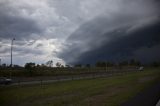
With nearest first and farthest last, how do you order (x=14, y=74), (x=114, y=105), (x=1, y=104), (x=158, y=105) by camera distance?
(x=158, y=105) < (x=114, y=105) < (x=1, y=104) < (x=14, y=74)

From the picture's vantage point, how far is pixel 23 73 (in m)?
65.2

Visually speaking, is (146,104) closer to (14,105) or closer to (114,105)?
(114,105)

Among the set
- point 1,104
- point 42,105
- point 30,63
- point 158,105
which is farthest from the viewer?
point 30,63

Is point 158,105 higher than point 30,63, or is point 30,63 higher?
point 30,63

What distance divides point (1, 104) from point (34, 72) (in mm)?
49865

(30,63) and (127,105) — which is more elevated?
(30,63)

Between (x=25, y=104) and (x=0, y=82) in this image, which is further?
(x=0, y=82)

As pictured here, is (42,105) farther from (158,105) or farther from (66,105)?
(158,105)

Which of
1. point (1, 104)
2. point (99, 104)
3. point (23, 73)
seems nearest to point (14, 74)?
point (23, 73)

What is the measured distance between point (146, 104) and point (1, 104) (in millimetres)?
11149

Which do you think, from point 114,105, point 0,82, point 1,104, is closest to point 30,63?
point 0,82

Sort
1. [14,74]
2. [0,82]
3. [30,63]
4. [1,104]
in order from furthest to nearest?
[30,63], [14,74], [0,82], [1,104]

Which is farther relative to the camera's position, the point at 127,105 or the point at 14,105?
the point at 14,105

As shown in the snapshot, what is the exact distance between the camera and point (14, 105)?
16.4 m
